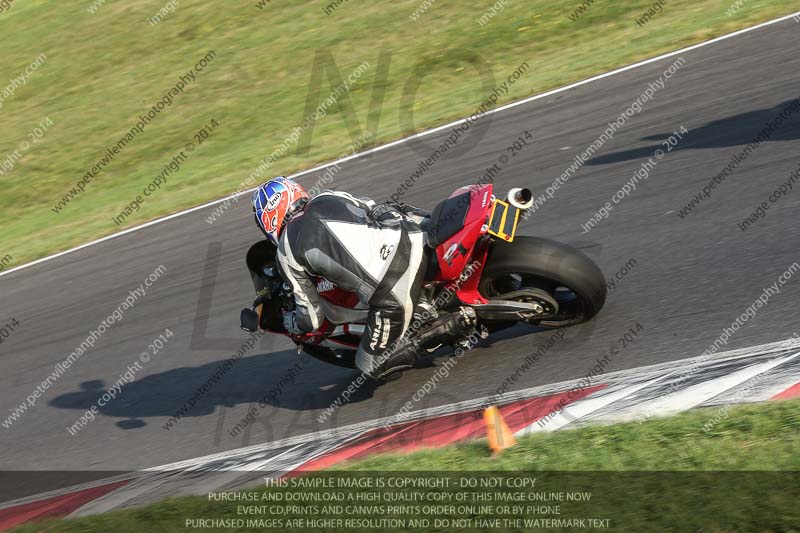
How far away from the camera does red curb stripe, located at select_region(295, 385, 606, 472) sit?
5.36m

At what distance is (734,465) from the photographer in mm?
4004

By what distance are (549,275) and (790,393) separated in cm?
179

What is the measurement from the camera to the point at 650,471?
413cm

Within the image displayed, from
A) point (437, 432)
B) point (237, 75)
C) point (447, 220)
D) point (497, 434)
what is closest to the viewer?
point (497, 434)

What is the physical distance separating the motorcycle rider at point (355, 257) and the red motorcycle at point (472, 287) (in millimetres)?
165

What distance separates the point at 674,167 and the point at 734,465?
556cm

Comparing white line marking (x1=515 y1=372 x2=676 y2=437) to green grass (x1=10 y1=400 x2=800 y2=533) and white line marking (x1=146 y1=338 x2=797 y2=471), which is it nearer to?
white line marking (x1=146 y1=338 x2=797 y2=471)

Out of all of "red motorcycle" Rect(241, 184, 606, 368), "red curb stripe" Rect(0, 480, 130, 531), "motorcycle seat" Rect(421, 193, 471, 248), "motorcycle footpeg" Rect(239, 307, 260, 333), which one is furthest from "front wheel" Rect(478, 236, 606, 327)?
"red curb stripe" Rect(0, 480, 130, 531)

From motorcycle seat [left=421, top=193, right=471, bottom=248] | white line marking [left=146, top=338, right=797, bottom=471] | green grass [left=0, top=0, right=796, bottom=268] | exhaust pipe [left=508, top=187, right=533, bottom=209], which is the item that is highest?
exhaust pipe [left=508, top=187, right=533, bottom=209]

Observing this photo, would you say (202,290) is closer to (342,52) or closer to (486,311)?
(486,311)

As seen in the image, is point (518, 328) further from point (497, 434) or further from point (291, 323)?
point (497, 434)

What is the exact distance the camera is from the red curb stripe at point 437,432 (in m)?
5.36

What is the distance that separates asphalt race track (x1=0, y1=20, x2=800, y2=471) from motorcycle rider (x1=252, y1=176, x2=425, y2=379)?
1.83 ft

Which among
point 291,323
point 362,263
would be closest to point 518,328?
point 362,263
